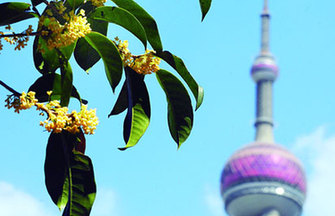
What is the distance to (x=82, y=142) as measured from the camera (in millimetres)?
2449

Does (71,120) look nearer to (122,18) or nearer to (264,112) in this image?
(122,18)

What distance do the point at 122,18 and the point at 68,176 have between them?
57 cm

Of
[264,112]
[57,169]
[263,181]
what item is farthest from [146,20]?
[264,112]

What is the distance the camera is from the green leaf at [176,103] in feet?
8.13

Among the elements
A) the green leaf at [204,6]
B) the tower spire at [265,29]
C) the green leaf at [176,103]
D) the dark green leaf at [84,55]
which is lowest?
the green leaf at [176,103]

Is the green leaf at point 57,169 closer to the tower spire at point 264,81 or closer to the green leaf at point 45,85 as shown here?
the green leaf at point 45,85

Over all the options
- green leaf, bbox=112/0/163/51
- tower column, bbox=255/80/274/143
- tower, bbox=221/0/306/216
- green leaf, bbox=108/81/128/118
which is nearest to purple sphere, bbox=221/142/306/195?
tower, bbox=221/0/306/216

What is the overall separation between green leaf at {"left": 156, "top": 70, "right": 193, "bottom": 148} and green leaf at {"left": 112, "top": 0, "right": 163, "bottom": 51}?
185 mm

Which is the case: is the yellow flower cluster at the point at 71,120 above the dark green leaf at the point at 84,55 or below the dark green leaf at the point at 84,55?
below

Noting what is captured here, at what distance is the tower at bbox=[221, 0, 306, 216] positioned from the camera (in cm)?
10138

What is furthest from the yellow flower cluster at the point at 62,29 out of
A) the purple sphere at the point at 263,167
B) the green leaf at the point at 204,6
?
the purple sphere at the point at 263,167

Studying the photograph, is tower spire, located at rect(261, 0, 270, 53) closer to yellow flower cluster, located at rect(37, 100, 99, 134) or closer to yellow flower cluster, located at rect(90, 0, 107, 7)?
yellow flower cluster, located at rect(90, 0, 107, 7)

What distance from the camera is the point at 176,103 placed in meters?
2.51

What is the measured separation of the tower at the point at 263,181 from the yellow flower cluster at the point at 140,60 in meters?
99.3
